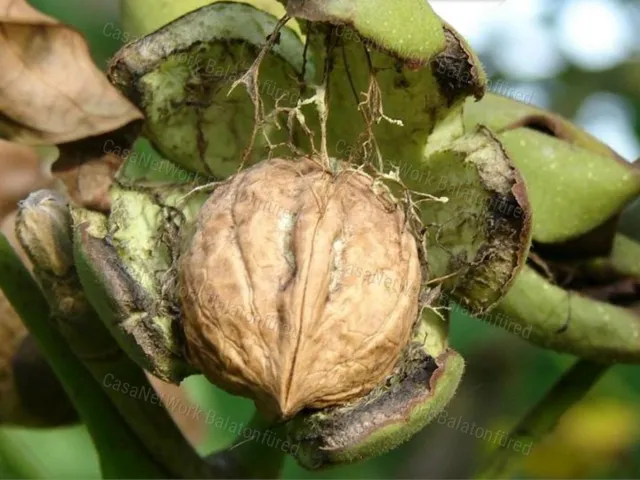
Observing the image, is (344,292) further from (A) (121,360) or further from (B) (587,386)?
(B) (587,386)

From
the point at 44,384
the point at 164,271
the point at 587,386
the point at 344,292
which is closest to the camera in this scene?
the point at 344,292

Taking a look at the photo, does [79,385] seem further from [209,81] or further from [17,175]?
[17,175]

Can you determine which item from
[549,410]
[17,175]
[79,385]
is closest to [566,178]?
[549,410]

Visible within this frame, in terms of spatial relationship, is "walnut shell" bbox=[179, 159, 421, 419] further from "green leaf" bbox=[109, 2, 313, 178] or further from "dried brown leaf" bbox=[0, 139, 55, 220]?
"dried brown leaf" bbox=[0, 139, 55, 220]

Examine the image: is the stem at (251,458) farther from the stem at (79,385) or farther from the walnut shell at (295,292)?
the walnut shell at (295,292)

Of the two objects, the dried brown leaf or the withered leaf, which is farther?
the dried brown leaf

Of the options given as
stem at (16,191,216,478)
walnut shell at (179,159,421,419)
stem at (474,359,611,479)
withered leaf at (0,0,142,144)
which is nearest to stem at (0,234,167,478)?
stem at (16,191,216,478)

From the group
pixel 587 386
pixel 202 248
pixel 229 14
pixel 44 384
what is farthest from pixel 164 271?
pixel 587 386
